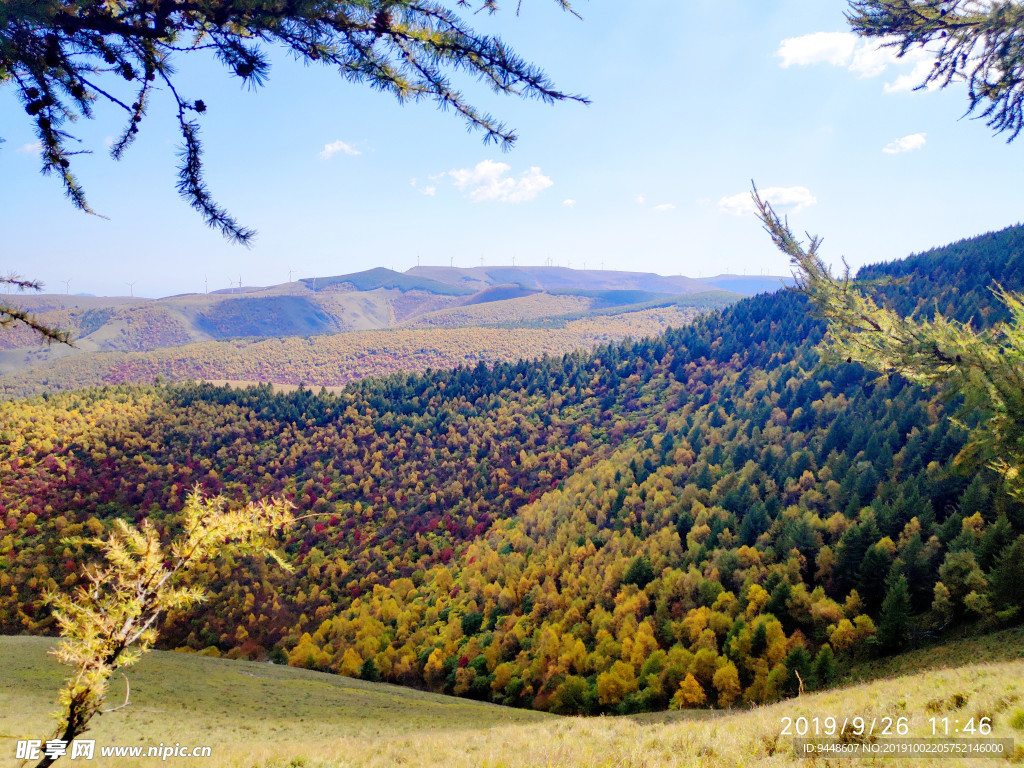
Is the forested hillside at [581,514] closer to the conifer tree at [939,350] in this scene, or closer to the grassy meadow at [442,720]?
the conifer tree at [939,350]

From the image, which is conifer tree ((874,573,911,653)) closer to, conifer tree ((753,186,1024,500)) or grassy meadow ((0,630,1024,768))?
grassy meadow ((0,630,1024,768))

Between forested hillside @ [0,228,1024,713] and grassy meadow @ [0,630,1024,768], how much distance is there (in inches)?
284

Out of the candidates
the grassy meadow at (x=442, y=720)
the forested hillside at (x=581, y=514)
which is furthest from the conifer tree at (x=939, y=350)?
the grassy meadow at (x=442, y=720)

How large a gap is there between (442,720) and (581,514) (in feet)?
212

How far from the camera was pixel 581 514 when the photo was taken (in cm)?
10231

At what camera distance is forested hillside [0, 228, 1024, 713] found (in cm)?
5756

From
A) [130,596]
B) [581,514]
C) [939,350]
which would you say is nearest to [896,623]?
[939,350]

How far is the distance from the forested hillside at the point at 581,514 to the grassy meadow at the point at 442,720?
7.22m


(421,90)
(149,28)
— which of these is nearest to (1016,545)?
(421,90)

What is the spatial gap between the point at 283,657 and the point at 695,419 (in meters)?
109

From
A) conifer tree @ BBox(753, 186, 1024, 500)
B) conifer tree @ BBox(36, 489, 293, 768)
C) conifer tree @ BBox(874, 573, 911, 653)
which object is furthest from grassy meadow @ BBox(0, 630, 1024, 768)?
conifer tree @ BBox(753, 186, 1024, 500)

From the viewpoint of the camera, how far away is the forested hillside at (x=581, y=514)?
189 feet

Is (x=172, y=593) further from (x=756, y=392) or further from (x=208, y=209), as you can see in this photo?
(x=756, y=392)

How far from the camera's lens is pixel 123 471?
140000mm
